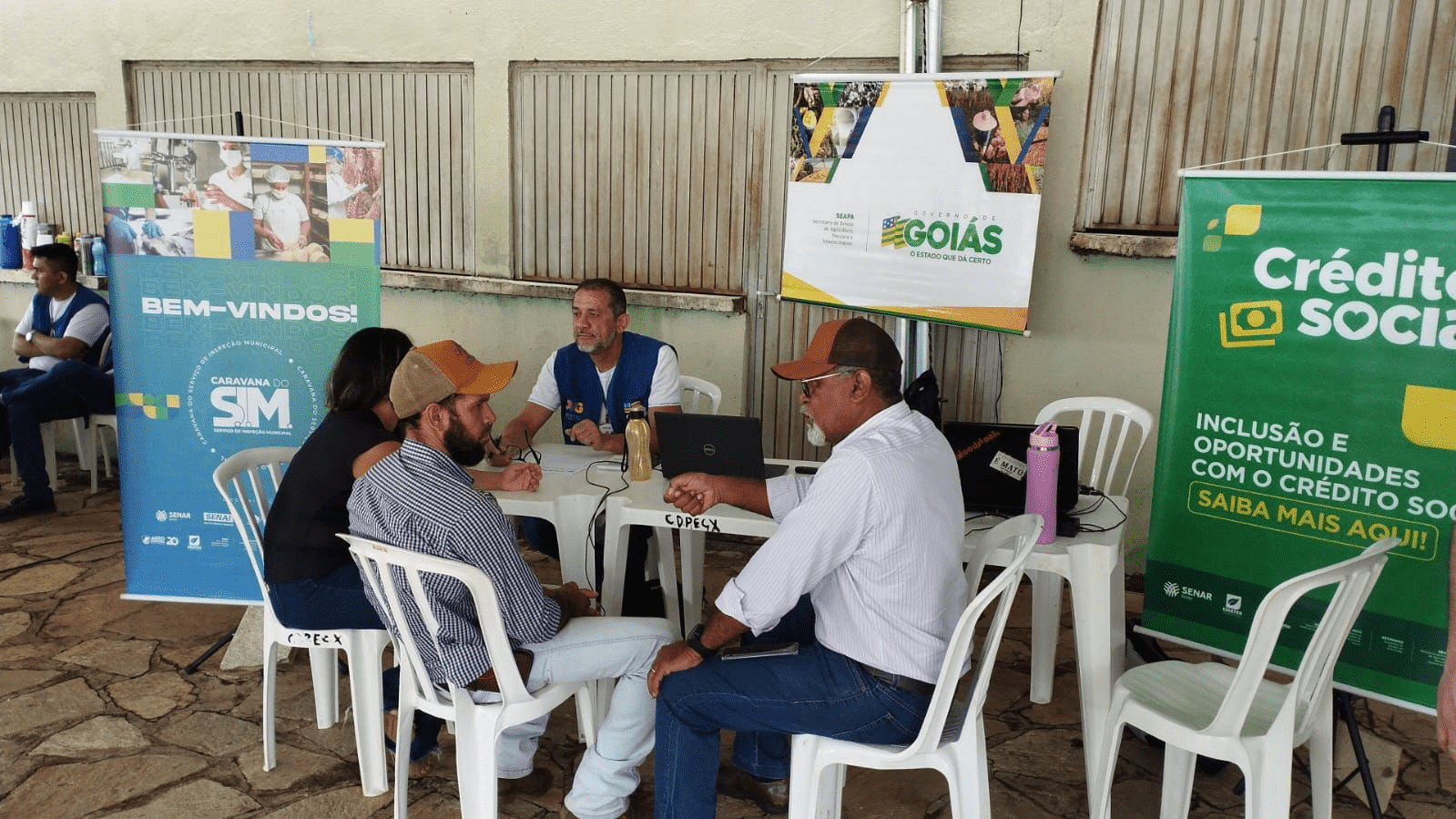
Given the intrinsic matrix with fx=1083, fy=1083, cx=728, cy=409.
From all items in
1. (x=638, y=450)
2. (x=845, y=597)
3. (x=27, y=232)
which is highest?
(x=27, y=232)

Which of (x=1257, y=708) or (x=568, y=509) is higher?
(x=568, y=509)

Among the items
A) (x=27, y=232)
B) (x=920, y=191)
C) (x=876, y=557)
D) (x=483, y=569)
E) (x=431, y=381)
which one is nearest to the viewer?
(x=876, y=557)

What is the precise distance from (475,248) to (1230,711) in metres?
4.35

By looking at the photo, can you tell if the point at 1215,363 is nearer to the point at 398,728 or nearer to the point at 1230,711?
the point at 1230,711

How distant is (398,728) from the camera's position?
2.74 meters

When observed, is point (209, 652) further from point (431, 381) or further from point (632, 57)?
point (632, 57)

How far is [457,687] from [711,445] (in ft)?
3.43

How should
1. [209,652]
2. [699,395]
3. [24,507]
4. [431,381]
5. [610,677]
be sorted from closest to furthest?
[431,381], [610,677], [209,652], [699,395], [24,507]

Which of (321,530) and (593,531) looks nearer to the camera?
(321,530)

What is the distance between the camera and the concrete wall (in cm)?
457

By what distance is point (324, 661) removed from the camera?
3.37 meters

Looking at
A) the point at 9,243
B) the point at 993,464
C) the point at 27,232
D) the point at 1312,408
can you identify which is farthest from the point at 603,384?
the point at 9,243

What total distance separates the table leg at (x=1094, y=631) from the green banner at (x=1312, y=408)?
471 mm

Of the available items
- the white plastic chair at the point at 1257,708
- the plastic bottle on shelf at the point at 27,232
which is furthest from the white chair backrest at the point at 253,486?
the plastic bottle on shelf at the point at 27,232
